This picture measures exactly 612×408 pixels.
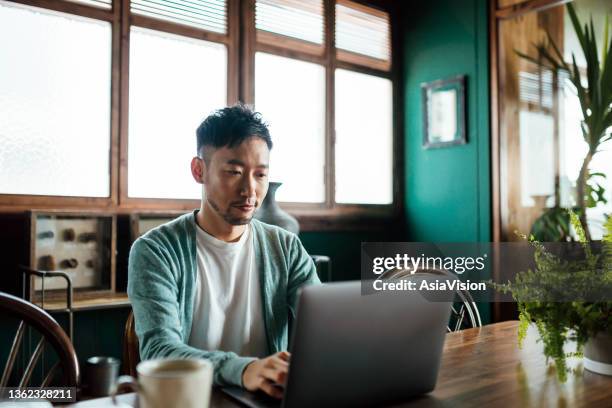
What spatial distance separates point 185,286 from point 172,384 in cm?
67

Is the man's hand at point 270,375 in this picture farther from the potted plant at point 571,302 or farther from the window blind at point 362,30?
the window blind at point 362,30

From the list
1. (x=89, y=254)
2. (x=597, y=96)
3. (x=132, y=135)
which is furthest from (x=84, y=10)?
(x=597, y=96)

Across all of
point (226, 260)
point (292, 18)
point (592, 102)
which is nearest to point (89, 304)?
point (226, 260)

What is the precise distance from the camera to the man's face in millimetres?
1299

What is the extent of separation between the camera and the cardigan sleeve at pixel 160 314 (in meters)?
0.94

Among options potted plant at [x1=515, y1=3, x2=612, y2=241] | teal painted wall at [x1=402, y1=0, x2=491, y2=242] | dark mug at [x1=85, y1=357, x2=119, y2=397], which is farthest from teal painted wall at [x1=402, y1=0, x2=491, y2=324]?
dark mug at [x1=85, y1=357, x2=119, y2=397]

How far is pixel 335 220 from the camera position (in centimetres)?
394

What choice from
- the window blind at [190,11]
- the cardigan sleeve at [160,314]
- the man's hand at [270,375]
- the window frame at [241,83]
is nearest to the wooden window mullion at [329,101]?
the window frame at [241,83]

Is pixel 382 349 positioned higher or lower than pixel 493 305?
higher

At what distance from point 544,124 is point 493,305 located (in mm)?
1528

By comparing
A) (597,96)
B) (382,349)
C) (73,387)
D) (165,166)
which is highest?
(597,96)

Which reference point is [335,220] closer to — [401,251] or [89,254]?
[401,251]

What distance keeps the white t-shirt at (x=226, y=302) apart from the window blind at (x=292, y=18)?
102 inches

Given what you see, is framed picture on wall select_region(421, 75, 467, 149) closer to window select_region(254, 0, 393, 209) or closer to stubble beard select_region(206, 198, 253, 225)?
window select_region(254, 0, 393, 209)
